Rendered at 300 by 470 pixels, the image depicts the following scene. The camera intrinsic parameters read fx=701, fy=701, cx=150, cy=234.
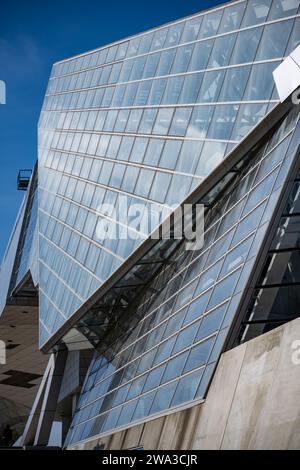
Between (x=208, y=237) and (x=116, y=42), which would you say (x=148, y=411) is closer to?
(x=208, y=237)

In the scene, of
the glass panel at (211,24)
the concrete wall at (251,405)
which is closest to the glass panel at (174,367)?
the concrete wall at (251,405)

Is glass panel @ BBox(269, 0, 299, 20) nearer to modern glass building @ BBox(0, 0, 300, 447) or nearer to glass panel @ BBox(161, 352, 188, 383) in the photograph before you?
modern glass building @ BBox(0, 0, 300, 447)

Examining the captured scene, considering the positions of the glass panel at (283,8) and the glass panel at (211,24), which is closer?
the glass panel at (283,8)

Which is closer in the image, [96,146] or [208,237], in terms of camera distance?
[208,237]

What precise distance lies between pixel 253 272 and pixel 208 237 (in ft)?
20.3

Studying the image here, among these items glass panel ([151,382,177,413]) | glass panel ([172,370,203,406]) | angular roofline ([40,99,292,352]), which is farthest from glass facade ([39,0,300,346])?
glass panel ([151,382,177,413])

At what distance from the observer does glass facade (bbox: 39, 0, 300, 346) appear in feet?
73.7

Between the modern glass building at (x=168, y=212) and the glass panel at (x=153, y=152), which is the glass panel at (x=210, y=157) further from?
the glass panel at (x=153, y=152)

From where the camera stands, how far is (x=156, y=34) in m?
32.4

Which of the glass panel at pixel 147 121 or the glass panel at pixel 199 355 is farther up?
the glass panel at pixel 147 121

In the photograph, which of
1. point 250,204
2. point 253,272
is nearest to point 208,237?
point 250,204

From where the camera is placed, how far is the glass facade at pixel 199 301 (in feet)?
52.4

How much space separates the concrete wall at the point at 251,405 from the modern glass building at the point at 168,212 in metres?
0.78
